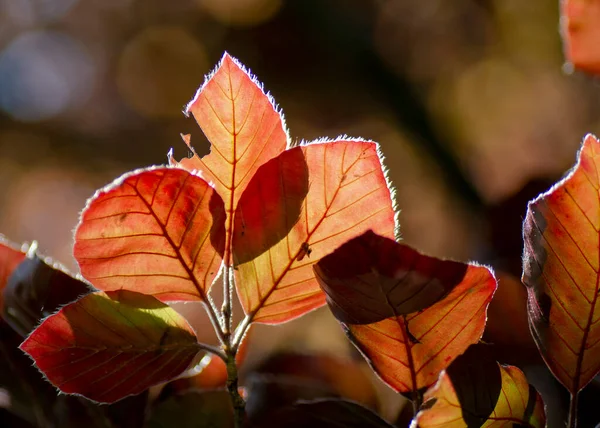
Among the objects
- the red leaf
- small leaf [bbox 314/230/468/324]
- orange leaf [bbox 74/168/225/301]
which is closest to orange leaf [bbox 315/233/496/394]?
small leaf [bbox 314/230/468/324]

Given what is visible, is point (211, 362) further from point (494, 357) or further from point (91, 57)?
point (91, 57)

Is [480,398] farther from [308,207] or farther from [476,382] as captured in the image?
[308,207]

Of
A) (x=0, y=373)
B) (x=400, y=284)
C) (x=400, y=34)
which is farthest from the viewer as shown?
(x=400, y=34)

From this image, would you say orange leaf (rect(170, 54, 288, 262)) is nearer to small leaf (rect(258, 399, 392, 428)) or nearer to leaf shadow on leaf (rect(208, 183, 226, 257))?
leaf shadow on leaf (rect(208, 183, 226, 257))

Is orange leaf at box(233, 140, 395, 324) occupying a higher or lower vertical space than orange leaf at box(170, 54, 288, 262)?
lower

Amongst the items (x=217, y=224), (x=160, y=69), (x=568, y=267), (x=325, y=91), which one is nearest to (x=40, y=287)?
(x=217, y=224)

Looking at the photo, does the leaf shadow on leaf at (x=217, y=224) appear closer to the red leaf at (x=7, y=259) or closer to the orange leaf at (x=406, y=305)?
the orange leaf at (x=406, y=305)

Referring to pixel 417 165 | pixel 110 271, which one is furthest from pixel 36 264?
pixel 417 165
